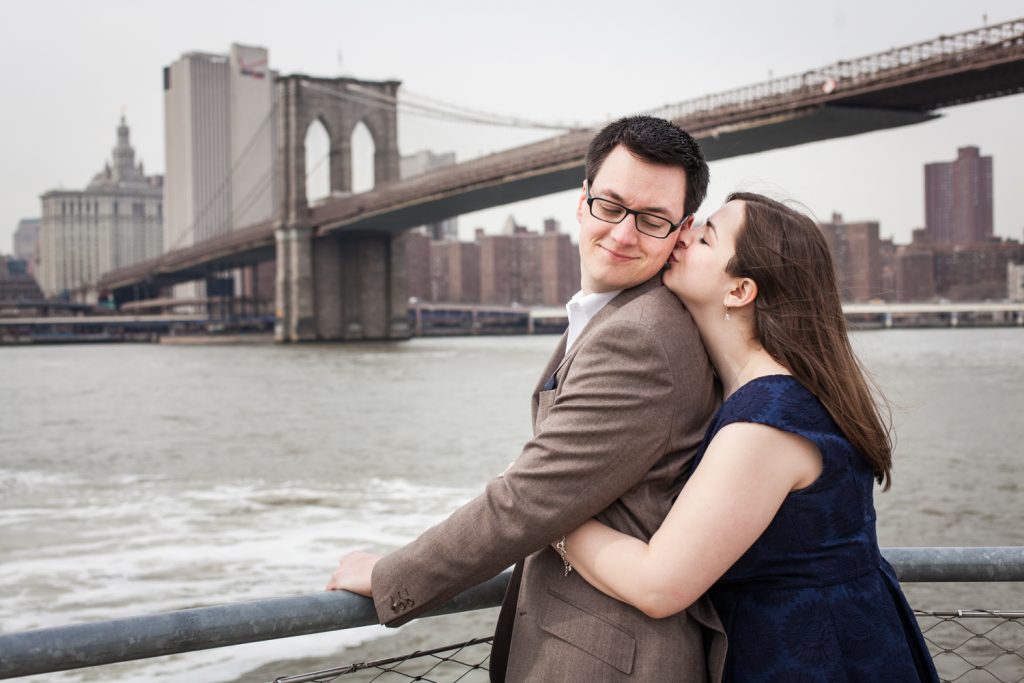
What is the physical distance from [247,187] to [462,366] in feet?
286

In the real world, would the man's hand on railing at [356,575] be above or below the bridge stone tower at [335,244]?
below

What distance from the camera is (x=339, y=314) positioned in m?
48.7

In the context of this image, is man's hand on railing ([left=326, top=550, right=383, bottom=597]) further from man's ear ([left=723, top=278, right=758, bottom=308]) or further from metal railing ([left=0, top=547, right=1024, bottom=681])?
man's ear ([left=723, top=278, right=758, bottom=308])

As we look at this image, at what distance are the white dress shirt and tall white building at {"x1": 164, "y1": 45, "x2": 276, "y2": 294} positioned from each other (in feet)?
359

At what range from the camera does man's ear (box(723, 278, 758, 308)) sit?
55.4 inches

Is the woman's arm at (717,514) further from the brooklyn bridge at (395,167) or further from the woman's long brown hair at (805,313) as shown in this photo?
the brooklyn bridge at (395,167)

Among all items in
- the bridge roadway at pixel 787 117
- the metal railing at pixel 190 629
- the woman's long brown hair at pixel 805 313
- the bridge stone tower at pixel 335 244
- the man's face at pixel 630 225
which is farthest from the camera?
the bridge stone tower at pixel 335 244

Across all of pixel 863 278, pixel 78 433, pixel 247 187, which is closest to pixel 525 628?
pixel 863 278

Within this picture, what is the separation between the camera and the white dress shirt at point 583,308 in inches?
58.8

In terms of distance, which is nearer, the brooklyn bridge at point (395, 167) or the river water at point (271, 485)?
the river water at point (271, 485)

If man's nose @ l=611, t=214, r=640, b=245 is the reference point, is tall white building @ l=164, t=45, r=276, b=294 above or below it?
above

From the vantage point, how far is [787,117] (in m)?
25.4

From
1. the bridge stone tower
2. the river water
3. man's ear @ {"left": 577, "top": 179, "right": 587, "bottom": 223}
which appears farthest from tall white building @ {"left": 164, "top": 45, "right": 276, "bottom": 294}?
man's ear @ {"left": 577, "top": 179, "right": 587, "bottom": 223}

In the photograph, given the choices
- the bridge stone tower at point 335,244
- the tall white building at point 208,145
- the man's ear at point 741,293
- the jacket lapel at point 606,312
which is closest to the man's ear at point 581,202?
the jacket lapel at point 606,312
